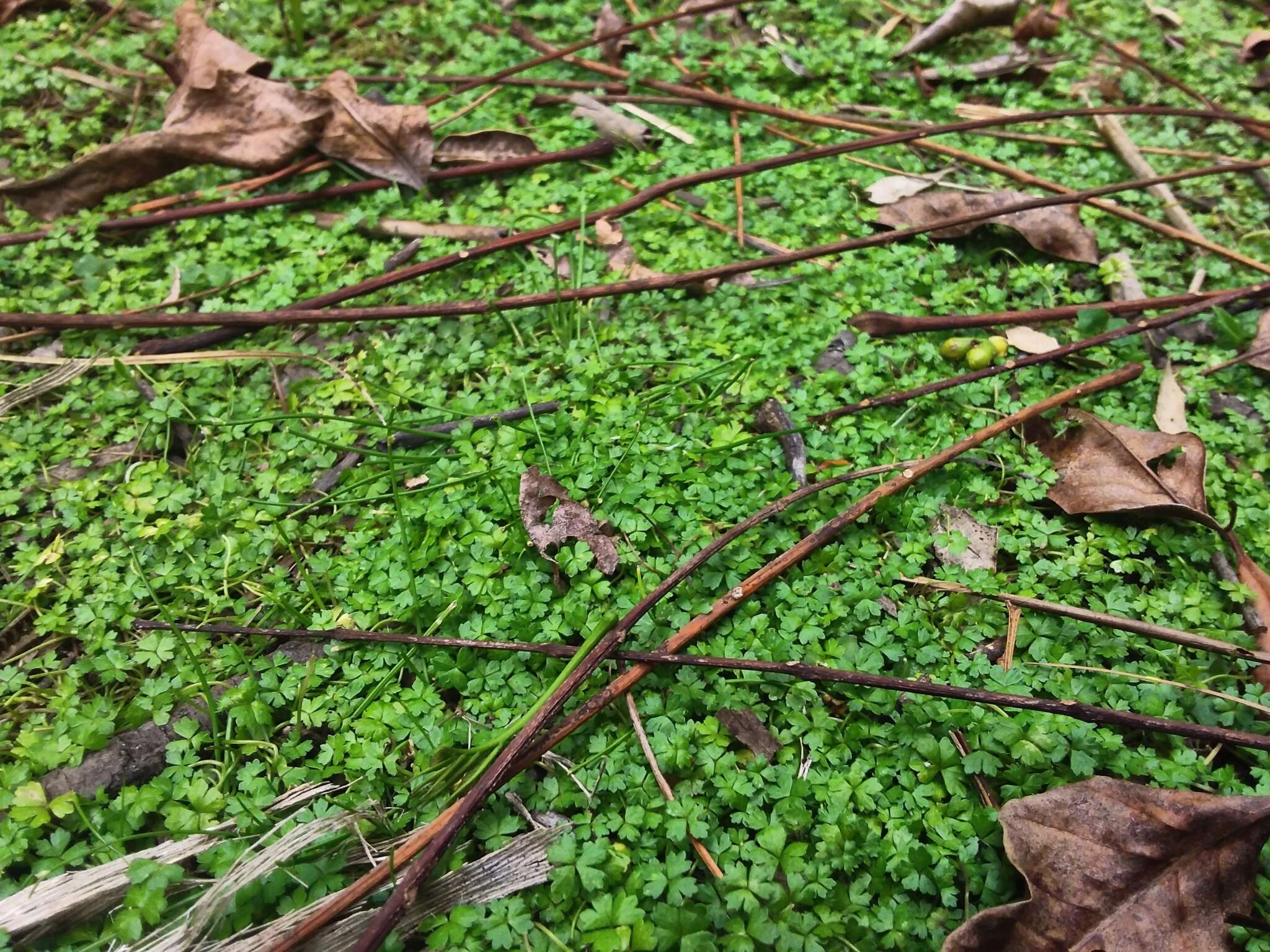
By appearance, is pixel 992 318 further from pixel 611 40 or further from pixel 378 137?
pixel 378 137

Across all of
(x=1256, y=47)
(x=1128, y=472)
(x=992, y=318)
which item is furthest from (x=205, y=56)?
(x=1256, y=47)

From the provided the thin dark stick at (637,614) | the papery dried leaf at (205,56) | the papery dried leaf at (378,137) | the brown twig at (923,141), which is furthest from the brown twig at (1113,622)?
the papery dried leaf at (205,56)

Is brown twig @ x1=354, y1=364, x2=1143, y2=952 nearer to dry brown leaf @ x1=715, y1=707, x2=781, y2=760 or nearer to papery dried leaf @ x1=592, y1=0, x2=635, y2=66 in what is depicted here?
dry brown leaf @ x1=715, y1=707, x2=781, y2=760

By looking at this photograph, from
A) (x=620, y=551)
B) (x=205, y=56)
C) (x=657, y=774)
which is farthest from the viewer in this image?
(x=205, y=56)

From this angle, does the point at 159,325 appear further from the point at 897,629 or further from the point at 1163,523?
the point at 1163,523

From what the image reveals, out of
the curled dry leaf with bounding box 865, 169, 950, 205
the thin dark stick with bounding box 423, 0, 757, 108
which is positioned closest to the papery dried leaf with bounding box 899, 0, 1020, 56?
the thin dark stick with bounding box 423, 0, 757, 108

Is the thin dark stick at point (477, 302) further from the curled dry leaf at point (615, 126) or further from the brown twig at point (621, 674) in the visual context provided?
the curled dry leaf at point (615, 126)
